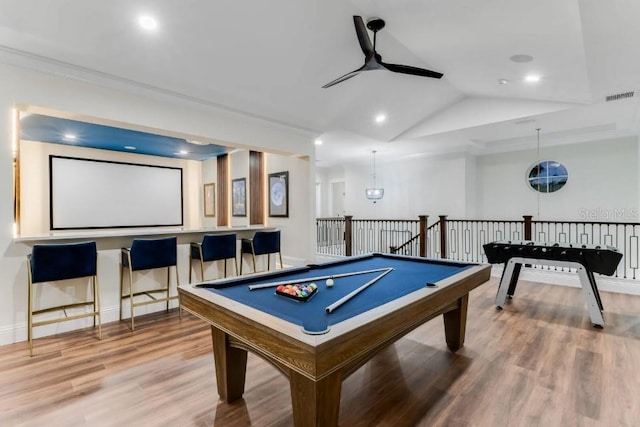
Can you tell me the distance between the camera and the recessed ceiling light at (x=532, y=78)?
3.95m

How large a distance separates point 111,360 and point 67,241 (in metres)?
1.51

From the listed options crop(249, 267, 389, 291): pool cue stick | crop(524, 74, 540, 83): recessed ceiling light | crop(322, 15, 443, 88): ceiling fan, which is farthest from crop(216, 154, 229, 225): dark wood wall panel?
crop(524, 74, 540, 83): recessed ceiling light

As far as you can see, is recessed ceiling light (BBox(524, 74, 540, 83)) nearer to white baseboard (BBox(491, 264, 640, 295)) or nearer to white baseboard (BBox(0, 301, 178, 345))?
white baseboard (BBox(491, 264, 640, 295))

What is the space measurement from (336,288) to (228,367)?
87cm

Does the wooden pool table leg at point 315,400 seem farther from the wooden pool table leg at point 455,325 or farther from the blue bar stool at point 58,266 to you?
the blue bar stool at point 58,266

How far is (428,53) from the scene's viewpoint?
3.86 meters

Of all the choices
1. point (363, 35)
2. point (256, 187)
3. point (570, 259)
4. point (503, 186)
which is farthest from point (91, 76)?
point (503, 186)

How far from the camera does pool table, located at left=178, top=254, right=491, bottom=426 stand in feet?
4.32

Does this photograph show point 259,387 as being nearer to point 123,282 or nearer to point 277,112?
point 123,282

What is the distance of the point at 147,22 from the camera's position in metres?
2.76

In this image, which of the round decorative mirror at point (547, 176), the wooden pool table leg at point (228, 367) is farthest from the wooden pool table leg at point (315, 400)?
the round decorative mirror at point (547, 176)

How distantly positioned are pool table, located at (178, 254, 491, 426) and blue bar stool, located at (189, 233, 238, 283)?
190cm

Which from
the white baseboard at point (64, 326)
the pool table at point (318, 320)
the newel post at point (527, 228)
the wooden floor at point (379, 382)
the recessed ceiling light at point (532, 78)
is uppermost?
the recessed ceiling light at point (532, 78)

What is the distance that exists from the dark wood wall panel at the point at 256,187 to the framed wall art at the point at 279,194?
0.83 ft
